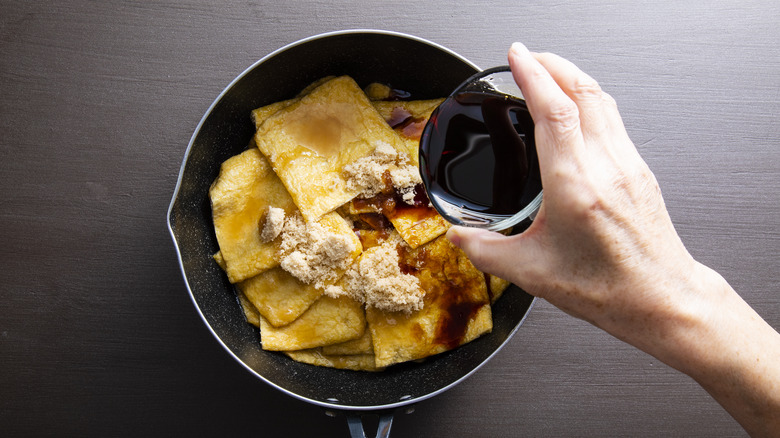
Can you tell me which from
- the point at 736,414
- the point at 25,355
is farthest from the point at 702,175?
the point at 25,355

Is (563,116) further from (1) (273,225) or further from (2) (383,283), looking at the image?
(1) (273,225)

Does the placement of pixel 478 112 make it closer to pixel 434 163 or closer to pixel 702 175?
pixel 434 163

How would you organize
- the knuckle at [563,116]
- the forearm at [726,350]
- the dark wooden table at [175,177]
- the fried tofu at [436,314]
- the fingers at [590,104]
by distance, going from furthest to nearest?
the dark wooden table at [175,177] → the fried tofu at [436,314] → the forearm at [726,350] → the fingers at [590,104] → the knuckle at [563,116]

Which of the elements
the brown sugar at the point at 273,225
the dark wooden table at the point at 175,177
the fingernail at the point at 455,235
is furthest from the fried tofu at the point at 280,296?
the fingernail at the point at 455,235

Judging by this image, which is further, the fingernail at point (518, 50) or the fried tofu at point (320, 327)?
the fried tofu at point (320, 327)

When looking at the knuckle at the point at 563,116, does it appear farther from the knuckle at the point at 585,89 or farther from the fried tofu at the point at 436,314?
the fried tofu at the point at 436,314

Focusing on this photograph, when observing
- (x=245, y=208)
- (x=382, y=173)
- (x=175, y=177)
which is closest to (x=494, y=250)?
(x=382, y=173)
